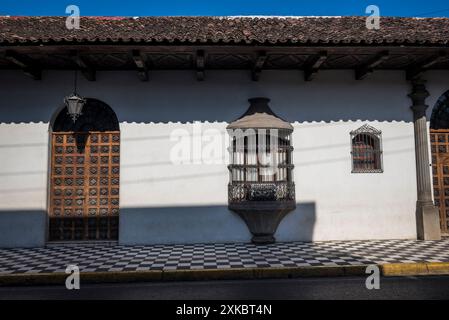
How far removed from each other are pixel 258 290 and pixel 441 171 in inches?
263

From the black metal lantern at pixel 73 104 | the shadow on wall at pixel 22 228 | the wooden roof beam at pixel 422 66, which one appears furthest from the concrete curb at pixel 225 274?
the wooden roof beam at pixel 422 66

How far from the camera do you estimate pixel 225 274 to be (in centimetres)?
529

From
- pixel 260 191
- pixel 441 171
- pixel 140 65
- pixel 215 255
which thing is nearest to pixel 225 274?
pixel 215 255

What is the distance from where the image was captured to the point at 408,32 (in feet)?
25.6

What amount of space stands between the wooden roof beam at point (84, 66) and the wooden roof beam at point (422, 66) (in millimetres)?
8104

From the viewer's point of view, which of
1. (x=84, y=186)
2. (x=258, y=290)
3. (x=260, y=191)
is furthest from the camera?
(x=84, y=186)

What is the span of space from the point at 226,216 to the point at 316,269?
114 inches

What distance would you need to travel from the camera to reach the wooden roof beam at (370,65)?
23.0ft

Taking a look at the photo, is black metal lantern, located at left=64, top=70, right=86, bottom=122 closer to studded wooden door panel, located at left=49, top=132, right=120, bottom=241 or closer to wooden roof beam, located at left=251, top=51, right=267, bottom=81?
studded wooden door panel, located at left=49, top=132, right=120, bottom=241

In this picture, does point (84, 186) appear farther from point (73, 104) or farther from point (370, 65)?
point (370, 65)

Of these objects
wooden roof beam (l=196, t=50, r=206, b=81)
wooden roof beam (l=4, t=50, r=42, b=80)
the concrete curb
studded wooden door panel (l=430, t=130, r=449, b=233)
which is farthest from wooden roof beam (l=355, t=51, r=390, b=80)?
wooden roof beam (l=4, t=50, r=42, b=80)

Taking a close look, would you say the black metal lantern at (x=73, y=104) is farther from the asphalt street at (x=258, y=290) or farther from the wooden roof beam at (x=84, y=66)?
the asphalt street at (x=258, y=290)

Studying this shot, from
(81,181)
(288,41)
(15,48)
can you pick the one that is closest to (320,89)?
(288,41)

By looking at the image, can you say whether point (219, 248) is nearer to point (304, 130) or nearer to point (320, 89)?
point (304, 130)
